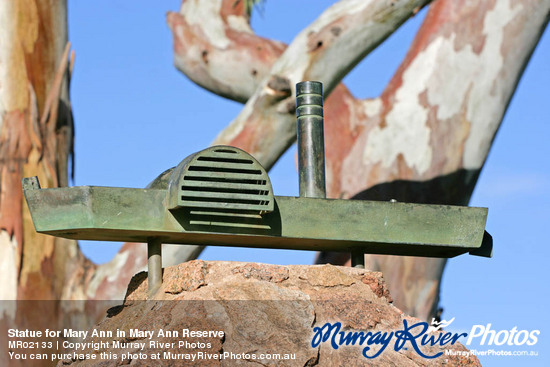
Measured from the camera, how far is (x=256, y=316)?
206cm

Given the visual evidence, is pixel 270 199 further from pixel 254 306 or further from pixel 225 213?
pixel 254 306

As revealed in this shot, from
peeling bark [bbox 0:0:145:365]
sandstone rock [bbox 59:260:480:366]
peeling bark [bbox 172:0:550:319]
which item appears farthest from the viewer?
peeling bark [bbox 172:0:550:319]

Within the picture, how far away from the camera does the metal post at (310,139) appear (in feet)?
7.87

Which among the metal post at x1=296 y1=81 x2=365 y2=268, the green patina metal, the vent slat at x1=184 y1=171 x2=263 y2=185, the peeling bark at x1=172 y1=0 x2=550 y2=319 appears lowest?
the green patina metal

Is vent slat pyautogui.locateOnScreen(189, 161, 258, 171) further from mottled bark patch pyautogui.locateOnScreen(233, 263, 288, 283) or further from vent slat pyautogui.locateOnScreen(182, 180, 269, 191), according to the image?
mottled bark patch pyautogui.locateOnScreen(233, 263, 288, 283)

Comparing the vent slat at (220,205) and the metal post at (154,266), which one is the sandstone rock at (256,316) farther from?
the vent slat at (220,205)

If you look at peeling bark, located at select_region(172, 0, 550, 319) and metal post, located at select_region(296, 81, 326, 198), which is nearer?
metal post, located at select_region(296, 81, 326, 198)

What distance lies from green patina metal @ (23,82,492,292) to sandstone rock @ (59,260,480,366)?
0.25ft

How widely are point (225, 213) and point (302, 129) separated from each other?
1.43 feet

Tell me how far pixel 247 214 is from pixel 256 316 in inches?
9.3

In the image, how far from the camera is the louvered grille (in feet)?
6.76

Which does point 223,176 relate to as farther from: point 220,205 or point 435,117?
point 435,117

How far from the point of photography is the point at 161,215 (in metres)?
2.09

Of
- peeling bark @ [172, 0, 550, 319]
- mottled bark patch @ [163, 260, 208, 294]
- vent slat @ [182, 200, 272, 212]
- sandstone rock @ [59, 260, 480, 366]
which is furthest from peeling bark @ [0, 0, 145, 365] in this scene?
vent slat @ [182, 200, 272, 212]
